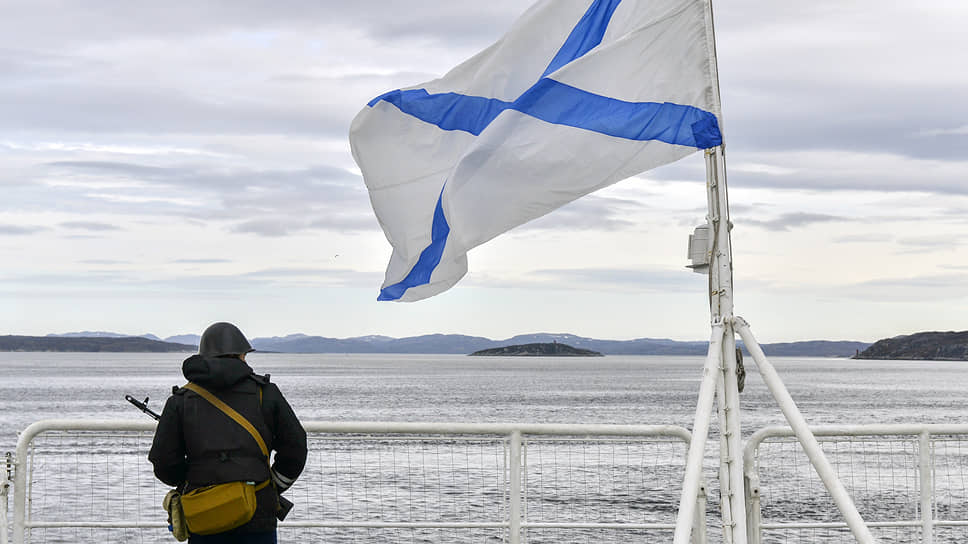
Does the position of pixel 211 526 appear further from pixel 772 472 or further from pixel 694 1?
pixel 772 472

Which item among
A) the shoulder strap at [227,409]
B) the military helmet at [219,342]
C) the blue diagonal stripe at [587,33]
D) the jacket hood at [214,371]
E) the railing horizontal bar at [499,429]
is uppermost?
the blue diagonal stripe at [587,33]

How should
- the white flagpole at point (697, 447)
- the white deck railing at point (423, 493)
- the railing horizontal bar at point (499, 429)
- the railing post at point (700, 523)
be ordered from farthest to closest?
the white deck railing at point (423, 493)
the railing horizontal bar at point (499, 429)
the railing post at point (700, 523)
the white flagpole at point (697, 447)

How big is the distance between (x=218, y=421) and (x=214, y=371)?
24cm

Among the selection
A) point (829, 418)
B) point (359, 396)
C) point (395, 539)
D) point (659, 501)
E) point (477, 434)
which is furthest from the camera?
point (359, 396)

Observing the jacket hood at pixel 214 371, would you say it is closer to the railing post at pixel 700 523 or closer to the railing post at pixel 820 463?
the railing post at pixel 820 463

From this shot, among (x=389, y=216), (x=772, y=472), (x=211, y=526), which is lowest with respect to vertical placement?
(x=772, y=472)

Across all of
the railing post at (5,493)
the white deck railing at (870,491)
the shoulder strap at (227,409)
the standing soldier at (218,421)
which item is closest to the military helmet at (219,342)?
the standing soldier at (218,421)

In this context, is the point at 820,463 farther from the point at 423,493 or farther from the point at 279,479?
the point at 423,493

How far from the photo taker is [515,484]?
6477 millimetres

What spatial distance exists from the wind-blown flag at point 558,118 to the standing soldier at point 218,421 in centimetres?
88

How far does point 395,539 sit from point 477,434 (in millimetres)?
18817

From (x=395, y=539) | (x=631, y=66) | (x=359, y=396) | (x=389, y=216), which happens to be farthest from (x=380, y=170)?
(x=359, y=396)

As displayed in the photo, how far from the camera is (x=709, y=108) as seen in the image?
4.66 m

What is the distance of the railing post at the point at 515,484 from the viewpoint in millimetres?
6473
